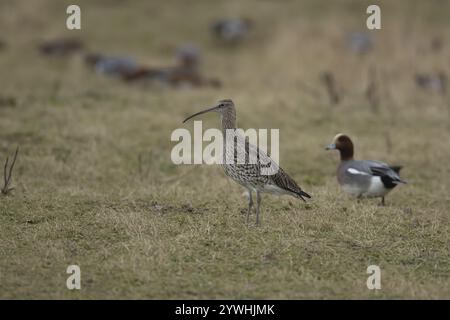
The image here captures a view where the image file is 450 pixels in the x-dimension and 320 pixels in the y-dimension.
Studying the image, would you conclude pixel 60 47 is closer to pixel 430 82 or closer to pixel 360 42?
pixel 360 42

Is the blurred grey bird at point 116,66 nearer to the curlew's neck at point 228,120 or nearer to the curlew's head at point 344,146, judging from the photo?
the curlew's head at point 344,146

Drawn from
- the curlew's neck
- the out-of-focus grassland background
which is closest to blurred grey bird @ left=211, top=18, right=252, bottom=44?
the out-of-focus grassland background

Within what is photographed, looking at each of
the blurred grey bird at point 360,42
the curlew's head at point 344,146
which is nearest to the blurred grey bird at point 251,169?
the curlew's head at point 344,146

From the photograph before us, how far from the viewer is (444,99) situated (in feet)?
50.7

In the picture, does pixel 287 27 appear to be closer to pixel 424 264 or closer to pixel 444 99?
pixel 444 99

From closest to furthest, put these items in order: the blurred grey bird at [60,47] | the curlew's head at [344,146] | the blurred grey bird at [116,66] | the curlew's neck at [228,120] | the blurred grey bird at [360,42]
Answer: the curlew's neck at [228,120] → the curlew's head at [344,146] → the blurred grey bird at [116,66] → the blurred grey bird at [360,42] → the blurred grey bird at [60,47]

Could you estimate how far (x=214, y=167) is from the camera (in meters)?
10.6

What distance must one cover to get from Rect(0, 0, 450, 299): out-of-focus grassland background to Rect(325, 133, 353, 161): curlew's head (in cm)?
58

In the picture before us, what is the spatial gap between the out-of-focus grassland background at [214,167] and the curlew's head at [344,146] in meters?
0.58

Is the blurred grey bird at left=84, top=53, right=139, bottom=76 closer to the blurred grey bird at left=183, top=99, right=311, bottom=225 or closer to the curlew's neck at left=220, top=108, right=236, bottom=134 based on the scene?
the curlew's neck at left=220, top=108, right=236, bottom=134

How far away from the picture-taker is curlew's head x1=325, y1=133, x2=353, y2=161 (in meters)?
9.32

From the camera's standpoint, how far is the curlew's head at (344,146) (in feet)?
30.6

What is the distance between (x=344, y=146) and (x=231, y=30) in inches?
473

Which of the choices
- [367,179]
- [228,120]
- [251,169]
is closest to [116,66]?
[367,179]
